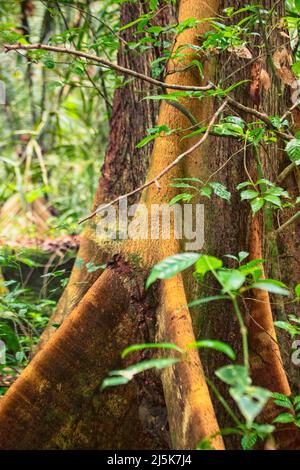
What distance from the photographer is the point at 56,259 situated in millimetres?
4867

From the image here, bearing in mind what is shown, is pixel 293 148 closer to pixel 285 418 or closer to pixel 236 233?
pixel 236 233

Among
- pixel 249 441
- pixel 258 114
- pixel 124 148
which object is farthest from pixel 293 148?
pixel 124 148

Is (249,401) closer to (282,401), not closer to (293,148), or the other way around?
(282,401)

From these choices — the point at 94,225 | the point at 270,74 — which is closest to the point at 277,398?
the point at 270,74

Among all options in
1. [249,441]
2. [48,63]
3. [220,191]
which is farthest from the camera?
[48,63]

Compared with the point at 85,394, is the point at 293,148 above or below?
above

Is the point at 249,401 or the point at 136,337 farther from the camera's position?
the point at 136,337

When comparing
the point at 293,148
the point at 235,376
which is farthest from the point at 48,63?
the point at 235,376

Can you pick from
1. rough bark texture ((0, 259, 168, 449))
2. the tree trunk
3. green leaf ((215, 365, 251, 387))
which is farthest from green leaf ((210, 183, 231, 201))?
green leaf ((215, 365, 251, 387))

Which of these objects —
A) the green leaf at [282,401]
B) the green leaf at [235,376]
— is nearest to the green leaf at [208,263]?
the green leaf at [235,376]

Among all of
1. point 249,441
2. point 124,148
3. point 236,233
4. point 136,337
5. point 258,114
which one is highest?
point 124,148

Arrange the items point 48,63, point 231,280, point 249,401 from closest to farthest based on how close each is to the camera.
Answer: point 249,401
point 231,280
point 48,63

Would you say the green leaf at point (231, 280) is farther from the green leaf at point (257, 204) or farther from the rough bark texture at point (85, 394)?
the rough bark texture at point (85, 394)

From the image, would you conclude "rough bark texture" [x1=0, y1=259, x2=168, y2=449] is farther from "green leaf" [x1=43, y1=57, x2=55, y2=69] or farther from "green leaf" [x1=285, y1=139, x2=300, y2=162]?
"green leaf" [x1=43, y1=57, x2=55, y2=69]
